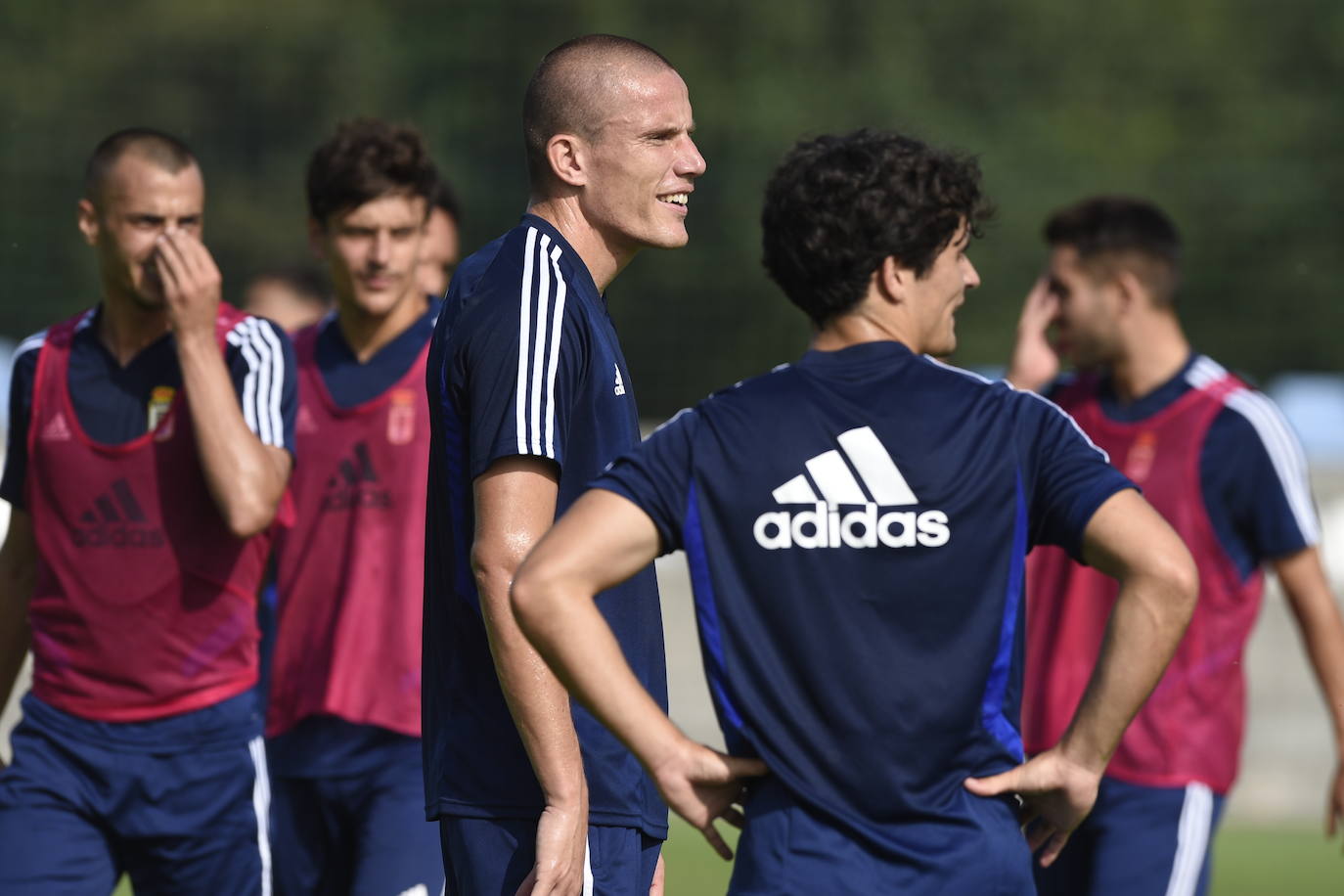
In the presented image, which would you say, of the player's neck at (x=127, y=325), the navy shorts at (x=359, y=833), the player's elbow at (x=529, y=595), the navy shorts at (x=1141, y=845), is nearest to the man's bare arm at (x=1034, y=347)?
the navy shorts at (x=1141, y=845)

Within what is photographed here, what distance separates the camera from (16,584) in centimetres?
504

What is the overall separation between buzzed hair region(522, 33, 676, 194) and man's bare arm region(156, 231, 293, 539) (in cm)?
128

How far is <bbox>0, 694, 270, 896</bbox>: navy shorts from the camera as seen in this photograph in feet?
15.3

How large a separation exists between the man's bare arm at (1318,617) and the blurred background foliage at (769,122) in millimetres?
3672

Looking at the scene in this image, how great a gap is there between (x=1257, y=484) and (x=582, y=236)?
7.83 ft

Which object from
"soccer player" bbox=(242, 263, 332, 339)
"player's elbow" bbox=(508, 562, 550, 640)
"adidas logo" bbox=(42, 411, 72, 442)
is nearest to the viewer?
"player's elbow" bbox=(508, 562, 550, 640)

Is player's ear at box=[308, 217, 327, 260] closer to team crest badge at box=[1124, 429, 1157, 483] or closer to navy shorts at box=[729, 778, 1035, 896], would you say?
team crest badge at box=[1124, 429, 1157, 483]

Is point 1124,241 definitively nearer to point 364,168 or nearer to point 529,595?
point 364,168

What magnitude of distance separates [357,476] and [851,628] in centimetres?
267

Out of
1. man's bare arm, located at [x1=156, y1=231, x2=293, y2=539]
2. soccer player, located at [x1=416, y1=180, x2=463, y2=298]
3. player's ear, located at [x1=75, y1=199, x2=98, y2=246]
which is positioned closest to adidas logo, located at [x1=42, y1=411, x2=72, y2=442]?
man's bare arm, located at [x1=156, y1=231, x2=293, y2=539]

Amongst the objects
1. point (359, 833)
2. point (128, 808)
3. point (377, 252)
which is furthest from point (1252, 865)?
point (128, 808)

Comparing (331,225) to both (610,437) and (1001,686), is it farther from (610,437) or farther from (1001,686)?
(1001,686)

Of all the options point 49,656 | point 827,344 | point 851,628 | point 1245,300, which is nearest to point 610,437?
point 827,344

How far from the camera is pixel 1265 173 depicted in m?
11.7
